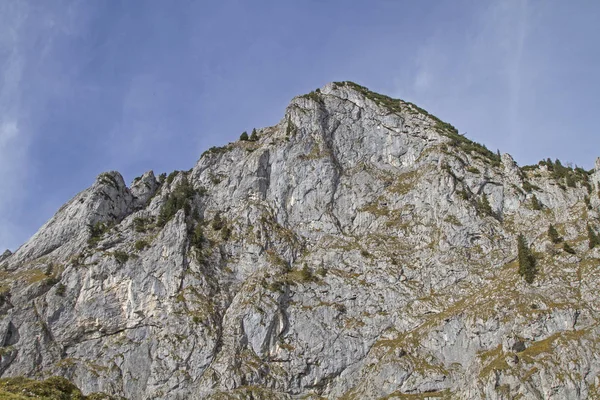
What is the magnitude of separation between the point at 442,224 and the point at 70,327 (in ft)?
297

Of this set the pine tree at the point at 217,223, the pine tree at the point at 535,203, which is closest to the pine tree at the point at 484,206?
the pine tree at the point at 535,203

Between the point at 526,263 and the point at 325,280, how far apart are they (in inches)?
1753

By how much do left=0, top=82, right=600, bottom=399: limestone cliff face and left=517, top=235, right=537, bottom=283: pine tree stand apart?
155 cm

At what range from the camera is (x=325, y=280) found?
394 feet

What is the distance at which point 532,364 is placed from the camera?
283 feet

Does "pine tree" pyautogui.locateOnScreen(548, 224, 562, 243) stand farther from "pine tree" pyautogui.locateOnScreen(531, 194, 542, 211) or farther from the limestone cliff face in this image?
"pine tree" pyautogui.locateOnScreen(531, 194, 542, 211)

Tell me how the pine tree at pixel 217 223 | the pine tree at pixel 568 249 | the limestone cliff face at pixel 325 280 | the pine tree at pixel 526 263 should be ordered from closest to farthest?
the limestone cliff face at pixel 325 280 < the pine tree at pixel 526 263 < the pine tree at pixel 568 249 < the pine tree at pixel 217 223

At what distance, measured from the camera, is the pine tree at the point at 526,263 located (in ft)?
329

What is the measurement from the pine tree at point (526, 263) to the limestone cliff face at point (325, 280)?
1.55m

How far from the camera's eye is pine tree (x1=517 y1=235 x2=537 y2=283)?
10025 cm

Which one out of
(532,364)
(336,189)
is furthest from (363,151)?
(532,364)

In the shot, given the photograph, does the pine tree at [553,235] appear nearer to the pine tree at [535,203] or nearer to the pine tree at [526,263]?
the pine tree at [526,263]

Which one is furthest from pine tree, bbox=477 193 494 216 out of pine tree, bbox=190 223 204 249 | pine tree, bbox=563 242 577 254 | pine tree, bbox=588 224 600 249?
pine tree, bbox=190 223 204 249

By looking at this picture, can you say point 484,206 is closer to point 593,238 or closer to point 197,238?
point 593,238
